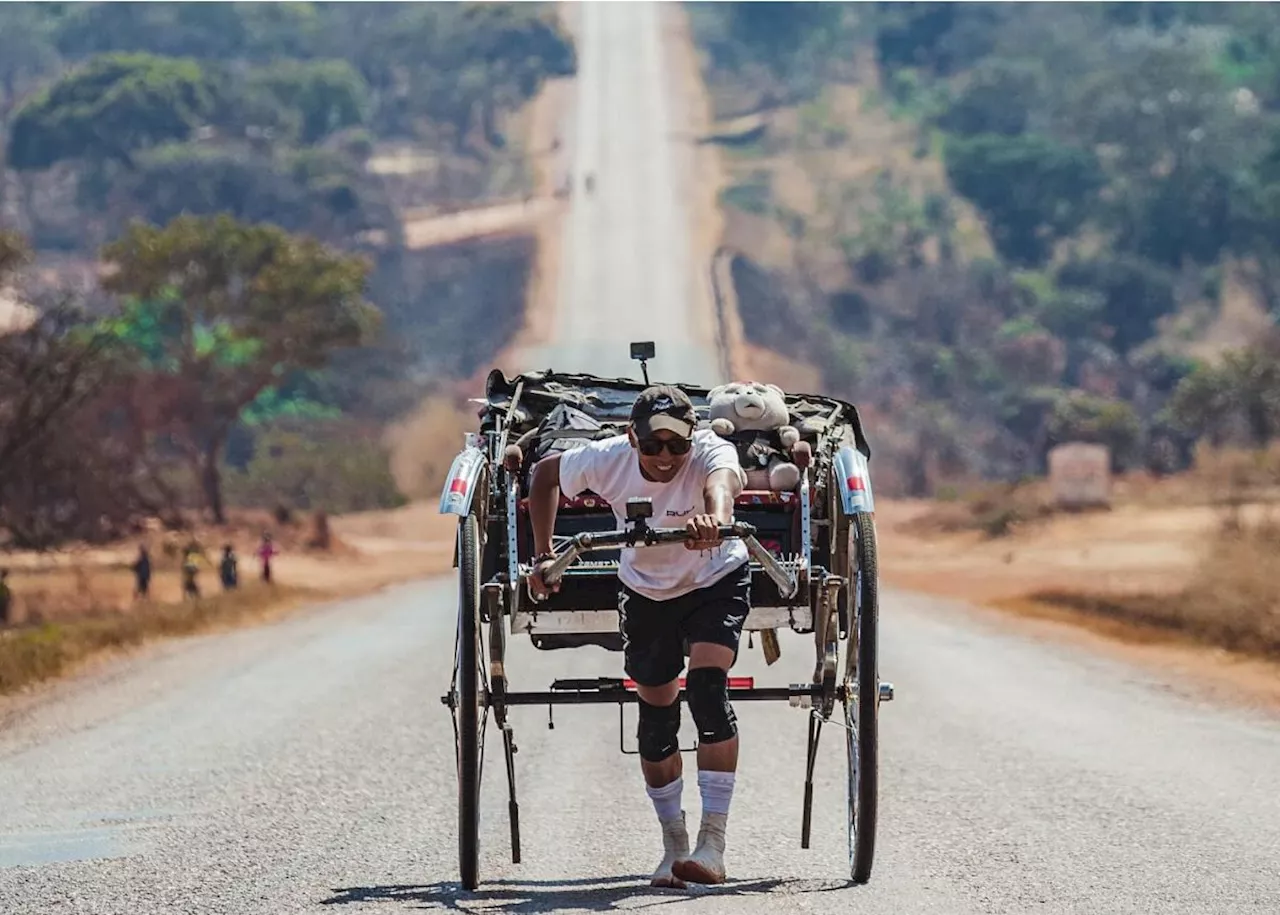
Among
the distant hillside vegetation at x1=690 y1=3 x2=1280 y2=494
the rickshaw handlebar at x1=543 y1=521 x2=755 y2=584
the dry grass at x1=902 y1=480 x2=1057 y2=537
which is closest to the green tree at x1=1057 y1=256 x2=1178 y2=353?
the distant hillside vegetation at x1=690 y1=3 x2=1280 y2=494

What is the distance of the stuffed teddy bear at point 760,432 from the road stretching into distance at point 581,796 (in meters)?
1.56

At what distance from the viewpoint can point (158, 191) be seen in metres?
123

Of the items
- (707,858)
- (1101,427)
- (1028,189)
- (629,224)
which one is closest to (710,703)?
(707,858)

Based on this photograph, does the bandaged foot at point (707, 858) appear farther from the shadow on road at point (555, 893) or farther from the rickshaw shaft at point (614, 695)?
the rickshaw shaft at point (614, 695)

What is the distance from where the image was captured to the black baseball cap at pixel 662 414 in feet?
28.4

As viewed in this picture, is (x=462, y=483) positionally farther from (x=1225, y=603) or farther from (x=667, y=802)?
(x=1225, y=603)

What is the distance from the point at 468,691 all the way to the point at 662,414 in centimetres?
120

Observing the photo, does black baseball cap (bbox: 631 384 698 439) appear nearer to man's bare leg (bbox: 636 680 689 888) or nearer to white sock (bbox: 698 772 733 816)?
man's bare leg (bbox: 636 680 689 888)

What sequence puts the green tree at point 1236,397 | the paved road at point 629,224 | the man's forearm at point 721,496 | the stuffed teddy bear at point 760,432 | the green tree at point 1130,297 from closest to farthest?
the man's forearm at point 721,496 → the stuffed teddy bear at point 760,432 → the green tree at point 1236,397 → the paved road at point 629,224 → the green tree at point 1130,297

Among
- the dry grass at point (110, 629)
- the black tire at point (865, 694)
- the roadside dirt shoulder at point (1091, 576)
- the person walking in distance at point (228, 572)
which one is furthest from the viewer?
the person walking in distance at point (228, 572)

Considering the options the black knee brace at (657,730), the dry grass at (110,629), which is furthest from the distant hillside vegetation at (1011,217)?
the black knee brace at (657,730)

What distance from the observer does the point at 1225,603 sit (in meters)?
28.4

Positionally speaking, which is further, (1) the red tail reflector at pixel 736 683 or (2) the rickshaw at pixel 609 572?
(1) the red tail reflector at pixel 736 683

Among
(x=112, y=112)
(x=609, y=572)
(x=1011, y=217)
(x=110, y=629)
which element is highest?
(x=112, y=112)
